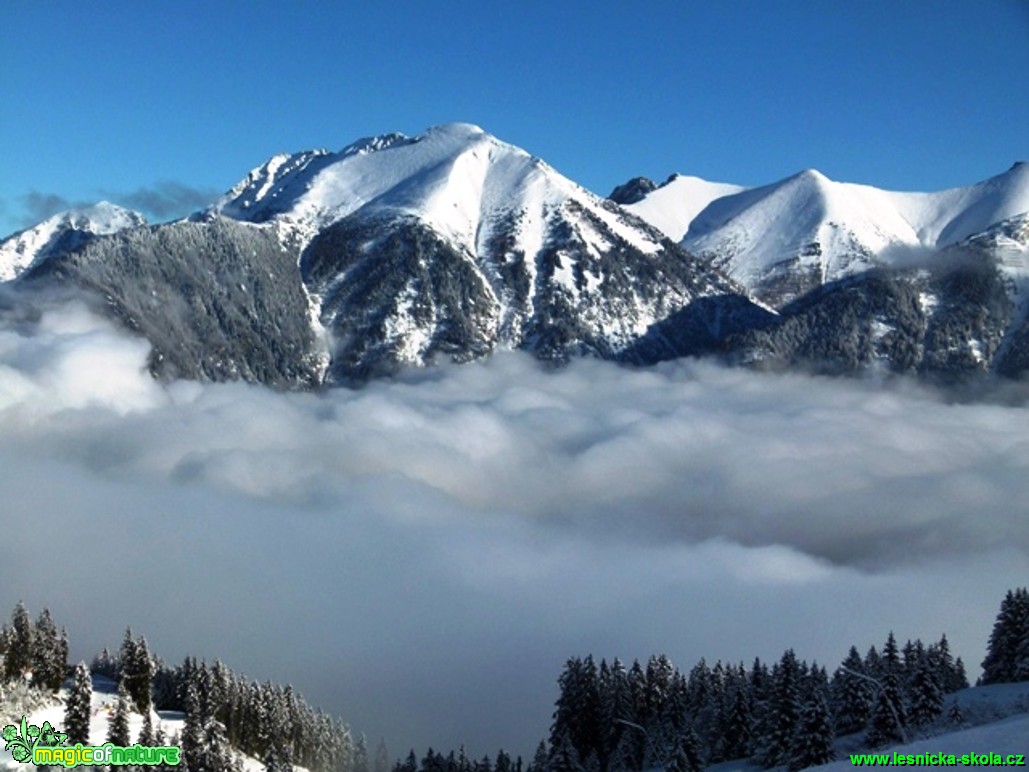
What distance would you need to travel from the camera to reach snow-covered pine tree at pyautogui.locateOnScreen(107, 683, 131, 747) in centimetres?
8875

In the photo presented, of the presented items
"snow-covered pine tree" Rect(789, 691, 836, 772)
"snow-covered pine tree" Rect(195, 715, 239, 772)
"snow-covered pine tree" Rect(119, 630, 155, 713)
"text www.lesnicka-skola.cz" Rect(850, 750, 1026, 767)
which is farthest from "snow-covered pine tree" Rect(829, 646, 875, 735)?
"snow-covered pine tree" Rect(119, 630, 155, 713)

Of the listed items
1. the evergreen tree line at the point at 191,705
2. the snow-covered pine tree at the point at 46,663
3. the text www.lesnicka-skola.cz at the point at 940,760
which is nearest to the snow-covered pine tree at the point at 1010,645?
the text www.lesnicka-skola.cz at the point at 940,760

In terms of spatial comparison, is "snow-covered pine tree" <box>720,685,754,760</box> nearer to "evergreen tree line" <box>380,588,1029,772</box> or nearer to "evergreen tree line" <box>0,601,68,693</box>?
"evergreen tree line" <box>380,588,1029,772</box>

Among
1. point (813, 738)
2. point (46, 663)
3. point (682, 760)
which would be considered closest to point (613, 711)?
point (682, 760)

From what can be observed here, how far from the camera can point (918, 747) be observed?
49750mm

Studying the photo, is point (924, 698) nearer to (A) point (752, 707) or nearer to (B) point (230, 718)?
(A) point (752, 707)

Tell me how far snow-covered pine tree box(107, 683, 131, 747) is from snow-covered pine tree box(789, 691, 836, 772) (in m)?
51.3

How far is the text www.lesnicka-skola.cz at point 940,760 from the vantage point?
44.1 meters

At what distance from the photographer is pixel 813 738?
78.0m

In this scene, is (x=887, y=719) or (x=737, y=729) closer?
(x=887, y=719)

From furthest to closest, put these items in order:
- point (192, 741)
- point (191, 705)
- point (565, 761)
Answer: point (191, 705), point (565, 761), point (192, 741)

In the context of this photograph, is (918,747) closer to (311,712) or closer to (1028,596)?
(1028,596)

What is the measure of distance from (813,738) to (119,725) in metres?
53.4

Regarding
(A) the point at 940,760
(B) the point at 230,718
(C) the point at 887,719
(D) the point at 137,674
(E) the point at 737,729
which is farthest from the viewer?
(B) the point at 230,718
